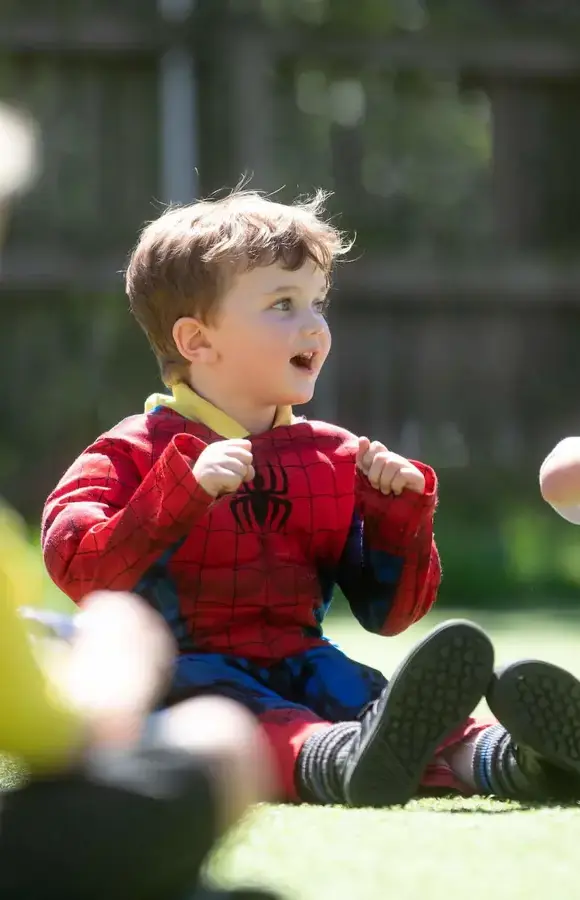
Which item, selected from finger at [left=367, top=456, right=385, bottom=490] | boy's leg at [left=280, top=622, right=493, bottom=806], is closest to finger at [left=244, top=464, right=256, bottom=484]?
finger at [left=367, top=456, right=385, bottom=490]

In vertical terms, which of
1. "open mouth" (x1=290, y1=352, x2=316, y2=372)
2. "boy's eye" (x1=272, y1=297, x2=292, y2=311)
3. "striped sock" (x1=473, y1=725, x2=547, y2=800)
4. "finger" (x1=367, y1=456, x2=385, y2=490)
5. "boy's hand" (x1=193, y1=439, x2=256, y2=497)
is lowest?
"striped sock" (x1=473, y1=725, x2=547, y2=800)

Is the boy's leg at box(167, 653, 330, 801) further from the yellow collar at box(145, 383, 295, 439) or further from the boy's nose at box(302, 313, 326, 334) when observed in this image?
the boy's nose at box(302, 313, 326, 334)

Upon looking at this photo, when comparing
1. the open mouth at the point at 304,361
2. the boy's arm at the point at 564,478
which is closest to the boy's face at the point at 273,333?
the open mouth at the point at 304,361

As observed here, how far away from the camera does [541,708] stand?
2.00 m

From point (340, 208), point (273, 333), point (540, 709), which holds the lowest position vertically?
point (540, 709)

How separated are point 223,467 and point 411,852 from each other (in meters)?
0.68

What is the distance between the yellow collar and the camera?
2.52 metres

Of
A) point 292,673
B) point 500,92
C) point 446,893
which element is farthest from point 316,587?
point 500,92

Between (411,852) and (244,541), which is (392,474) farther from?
(411,852)

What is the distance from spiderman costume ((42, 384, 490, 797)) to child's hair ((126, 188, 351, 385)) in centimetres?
15

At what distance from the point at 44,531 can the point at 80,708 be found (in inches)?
40.7

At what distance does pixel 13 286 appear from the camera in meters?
5.74

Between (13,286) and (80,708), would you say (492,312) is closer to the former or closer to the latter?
(13,286)

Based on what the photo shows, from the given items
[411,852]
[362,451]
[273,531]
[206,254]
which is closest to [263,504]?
[273,531]
